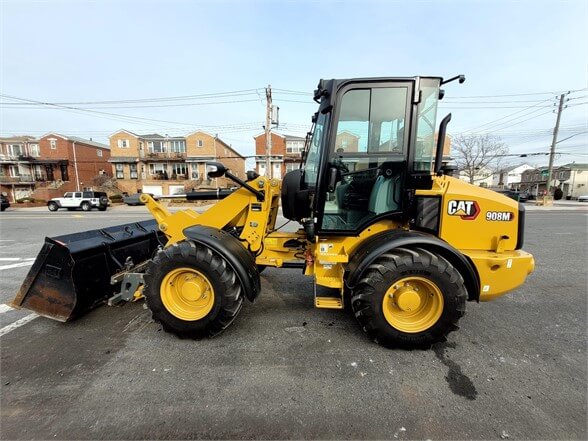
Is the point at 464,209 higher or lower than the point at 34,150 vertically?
lower

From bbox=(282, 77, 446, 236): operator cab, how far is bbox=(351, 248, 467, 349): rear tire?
0.57 m

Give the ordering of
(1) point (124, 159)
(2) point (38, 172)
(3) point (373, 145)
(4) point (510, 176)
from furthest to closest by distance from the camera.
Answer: (4) point (510, 176)
(2) point (38, 172)
(1) point (124, 159)
(3) point (373, 145)

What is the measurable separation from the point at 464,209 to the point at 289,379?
2393 millimetres

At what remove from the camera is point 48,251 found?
9.82ft

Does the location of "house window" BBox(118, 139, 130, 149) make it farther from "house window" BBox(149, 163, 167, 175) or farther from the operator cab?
the operator cab

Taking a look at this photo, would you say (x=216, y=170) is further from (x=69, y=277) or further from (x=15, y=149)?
(x=15, y=149)

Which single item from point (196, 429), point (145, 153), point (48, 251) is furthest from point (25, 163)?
point (196, 429)

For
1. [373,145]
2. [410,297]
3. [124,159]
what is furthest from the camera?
[124,159]

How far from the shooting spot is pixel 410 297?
270cm

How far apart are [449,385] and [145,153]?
43.2m

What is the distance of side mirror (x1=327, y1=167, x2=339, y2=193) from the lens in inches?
108

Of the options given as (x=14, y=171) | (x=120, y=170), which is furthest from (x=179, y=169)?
(x=14, y=171)

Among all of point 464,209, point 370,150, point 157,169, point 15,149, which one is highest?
point 15,149

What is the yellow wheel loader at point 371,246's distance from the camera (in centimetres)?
268
